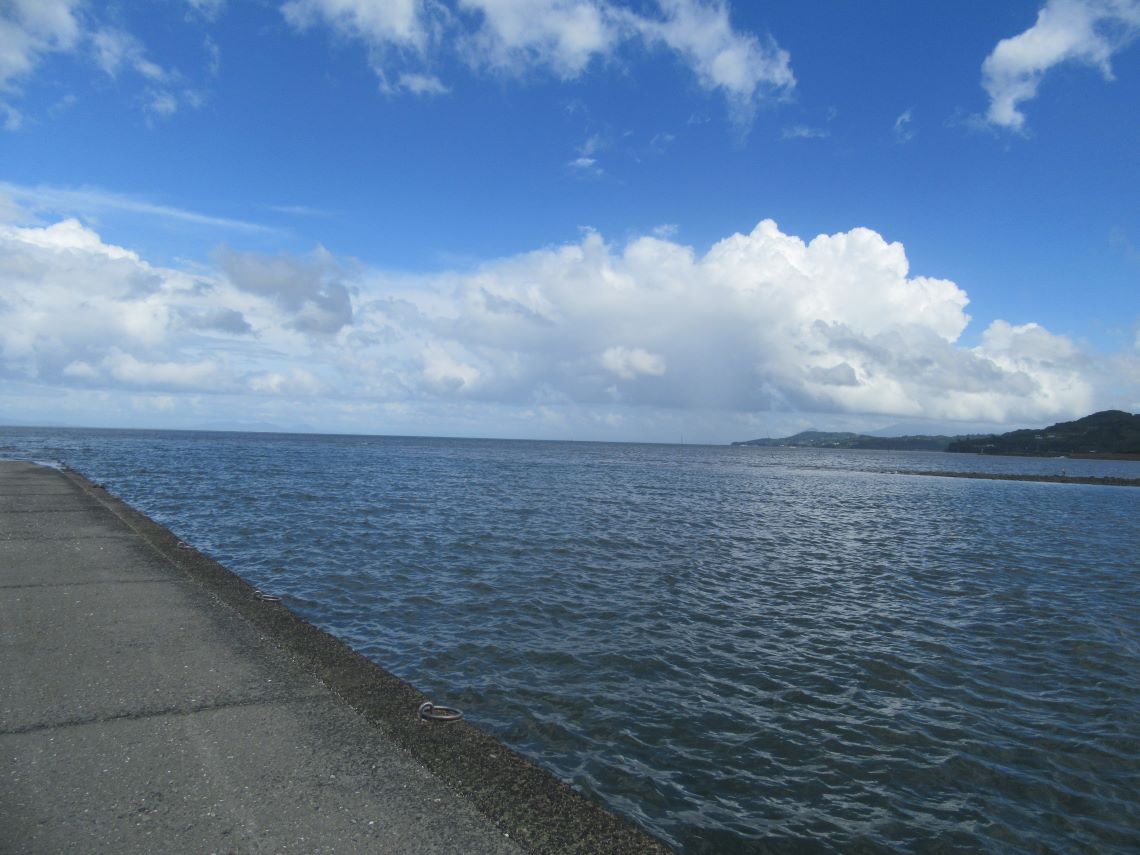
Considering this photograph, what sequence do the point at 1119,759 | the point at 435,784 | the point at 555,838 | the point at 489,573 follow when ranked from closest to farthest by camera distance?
the point at 555,838, the point at 435,784, the point at 1119,759, the point at 489,573

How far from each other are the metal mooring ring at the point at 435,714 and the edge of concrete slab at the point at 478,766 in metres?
0.09

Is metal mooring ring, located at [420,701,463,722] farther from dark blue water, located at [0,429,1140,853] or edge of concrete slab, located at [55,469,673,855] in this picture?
dark blue water, located at [0,429,1140,853]

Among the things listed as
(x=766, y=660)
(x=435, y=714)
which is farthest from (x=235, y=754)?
(x=766, y=660)

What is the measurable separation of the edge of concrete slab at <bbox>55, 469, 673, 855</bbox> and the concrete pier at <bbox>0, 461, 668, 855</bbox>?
0.02 m

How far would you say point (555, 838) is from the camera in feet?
17.8

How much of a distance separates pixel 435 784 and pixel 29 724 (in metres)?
4.25

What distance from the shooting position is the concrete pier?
496cm

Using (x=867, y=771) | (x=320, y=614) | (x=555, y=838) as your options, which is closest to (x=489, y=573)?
(x=320, y=614)

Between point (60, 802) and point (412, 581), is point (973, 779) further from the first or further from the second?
point (412, 581)

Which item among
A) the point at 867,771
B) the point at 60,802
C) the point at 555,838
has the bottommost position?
the point at 867,771

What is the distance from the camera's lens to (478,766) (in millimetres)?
6504

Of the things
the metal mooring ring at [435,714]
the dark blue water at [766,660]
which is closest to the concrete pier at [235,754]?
the metal mooring ring at [435,714]

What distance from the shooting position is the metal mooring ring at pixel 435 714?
7.53 meters

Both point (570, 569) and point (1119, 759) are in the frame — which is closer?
point (1119, 759)
